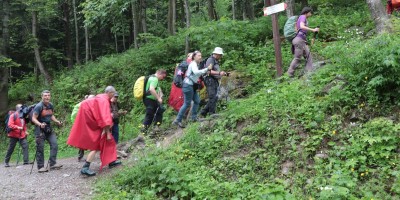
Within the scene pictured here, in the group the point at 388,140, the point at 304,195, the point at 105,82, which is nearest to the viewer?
the point at 304,195

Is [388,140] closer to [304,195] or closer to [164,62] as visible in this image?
[304,195]

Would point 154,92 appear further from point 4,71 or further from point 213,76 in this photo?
point 4,71

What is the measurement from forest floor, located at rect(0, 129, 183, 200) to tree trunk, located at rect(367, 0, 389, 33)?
594cm

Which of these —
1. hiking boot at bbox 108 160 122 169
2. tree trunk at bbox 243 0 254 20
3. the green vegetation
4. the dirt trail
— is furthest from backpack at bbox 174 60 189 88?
tree trunk at bbox 243 0 254 20

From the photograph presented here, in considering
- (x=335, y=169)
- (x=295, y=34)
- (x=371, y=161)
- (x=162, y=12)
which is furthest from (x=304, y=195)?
(x=162, y=12)

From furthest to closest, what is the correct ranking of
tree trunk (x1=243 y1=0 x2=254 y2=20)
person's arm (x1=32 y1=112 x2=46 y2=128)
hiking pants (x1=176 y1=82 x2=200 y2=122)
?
tree trunk (x1=243 y1=0 x2=254 y2=20) < hiking pants (x1=176 y1=82 x2=200 y2=122) < person's arm (x1=32 y1=112 x2=46 y2=128)

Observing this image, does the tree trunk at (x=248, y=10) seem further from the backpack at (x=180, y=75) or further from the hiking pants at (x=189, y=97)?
the hiking pants at (x=189, y=97)

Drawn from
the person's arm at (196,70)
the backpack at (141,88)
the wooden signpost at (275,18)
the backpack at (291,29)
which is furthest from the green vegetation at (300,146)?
the backpack at (141,88)

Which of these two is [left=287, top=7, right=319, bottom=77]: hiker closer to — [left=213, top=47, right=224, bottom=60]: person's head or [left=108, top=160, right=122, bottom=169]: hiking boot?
[left=213, top=47, right=224, bottom=60]: person's head

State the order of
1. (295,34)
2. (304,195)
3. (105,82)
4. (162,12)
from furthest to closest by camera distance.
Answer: (162,12) < (105,82) < (295,34) < (304,195)

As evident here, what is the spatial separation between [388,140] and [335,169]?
0.98m

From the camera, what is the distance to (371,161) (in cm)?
557

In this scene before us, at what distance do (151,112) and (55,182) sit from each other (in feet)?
9.75

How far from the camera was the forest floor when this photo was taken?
687 cm
